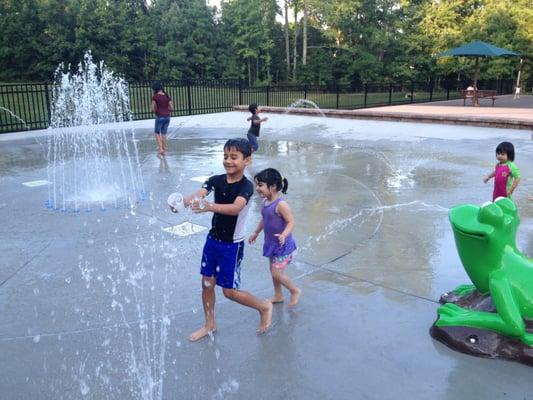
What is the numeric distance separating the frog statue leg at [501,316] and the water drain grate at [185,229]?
321cm

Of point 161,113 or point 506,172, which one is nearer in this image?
point 506,172

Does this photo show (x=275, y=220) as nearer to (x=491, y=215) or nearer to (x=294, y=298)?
(x=294, y=298)

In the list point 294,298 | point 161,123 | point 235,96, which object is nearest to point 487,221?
point 294,298

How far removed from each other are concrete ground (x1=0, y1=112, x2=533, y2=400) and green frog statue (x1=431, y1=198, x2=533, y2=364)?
0.20m

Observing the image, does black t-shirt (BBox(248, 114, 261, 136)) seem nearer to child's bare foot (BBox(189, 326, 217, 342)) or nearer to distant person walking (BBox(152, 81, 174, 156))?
distant person walking (BBox(152, 81, 174, 156))

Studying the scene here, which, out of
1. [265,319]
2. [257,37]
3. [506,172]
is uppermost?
[257,37]

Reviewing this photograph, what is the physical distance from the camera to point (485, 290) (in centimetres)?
327

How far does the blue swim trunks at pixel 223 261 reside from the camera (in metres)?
3.25

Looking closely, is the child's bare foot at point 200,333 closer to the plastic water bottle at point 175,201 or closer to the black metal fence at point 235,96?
the plastic water bottle at point 175,201

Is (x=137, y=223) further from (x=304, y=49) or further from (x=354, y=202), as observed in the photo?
(x=304, y=49)

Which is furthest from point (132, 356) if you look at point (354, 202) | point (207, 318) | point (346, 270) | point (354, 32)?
point (354, 32)

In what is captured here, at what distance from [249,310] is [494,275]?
5.83 feet

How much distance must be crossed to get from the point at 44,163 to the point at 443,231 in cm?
789

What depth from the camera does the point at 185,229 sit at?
227 inches
